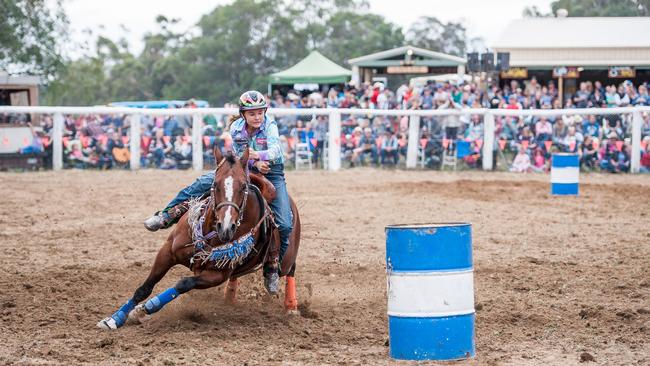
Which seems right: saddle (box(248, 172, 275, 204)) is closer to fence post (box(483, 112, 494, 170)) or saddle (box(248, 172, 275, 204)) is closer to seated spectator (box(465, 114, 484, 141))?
fence post (box(483, 112, 494, 170))

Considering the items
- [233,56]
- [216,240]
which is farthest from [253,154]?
[233,56]

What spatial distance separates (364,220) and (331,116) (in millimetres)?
9943

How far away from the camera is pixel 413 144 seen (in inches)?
1005

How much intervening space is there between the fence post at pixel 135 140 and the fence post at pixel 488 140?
341 inches

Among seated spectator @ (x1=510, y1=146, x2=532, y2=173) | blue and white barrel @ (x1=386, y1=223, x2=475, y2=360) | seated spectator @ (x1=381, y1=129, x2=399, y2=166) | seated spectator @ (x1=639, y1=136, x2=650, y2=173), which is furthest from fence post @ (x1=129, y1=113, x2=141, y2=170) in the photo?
blue and white barrel @ (x1=386, y1=223, x2=475, y2=360)

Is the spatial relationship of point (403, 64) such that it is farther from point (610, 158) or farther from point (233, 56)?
point (233, 56)

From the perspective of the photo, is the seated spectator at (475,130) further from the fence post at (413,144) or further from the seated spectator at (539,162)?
the seated spectator at (539,162)

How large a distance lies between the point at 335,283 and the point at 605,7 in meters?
56.9

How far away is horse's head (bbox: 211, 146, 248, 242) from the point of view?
749cm

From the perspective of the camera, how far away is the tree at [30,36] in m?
34.6

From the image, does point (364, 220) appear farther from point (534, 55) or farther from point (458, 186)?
point (534, 55)

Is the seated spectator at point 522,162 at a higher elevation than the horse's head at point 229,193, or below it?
below

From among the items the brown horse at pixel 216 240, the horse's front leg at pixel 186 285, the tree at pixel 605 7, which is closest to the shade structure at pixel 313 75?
the tree at pixel 605 7

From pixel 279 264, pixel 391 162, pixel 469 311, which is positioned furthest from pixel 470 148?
pixel 469 311
